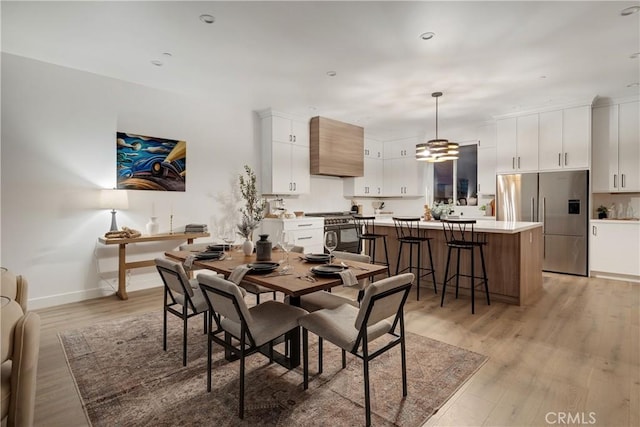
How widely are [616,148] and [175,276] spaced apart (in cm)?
634

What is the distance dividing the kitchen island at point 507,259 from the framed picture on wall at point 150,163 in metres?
3.47

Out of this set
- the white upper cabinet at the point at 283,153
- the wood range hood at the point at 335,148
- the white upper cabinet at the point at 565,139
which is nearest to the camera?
the white upper cabinet at the point at 565,139

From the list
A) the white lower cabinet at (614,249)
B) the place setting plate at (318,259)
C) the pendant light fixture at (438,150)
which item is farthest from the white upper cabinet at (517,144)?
the place setting plate at (318,259)

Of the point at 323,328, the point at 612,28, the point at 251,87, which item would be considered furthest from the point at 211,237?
the point at 612,28

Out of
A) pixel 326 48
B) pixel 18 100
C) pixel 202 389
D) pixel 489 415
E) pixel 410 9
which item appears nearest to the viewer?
pixel 489 415

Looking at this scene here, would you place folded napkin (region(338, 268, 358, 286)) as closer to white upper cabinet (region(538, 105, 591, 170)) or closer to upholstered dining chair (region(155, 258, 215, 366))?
upholstered dining chair (region(155, 258, 215, 366))

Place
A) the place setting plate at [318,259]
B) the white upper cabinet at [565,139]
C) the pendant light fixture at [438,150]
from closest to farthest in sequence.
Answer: the place setting plate at [318,259], the pendant light fixture at [438,150], the white upper cabinet at [565,139]

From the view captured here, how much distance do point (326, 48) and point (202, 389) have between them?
315cm

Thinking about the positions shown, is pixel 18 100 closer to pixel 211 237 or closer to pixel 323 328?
pixel 211 237

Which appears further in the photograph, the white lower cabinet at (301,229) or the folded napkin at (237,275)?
the white lower cabinet at (301,229)

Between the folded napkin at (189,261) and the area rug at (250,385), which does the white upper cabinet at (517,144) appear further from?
the folded napkin at (189,261)

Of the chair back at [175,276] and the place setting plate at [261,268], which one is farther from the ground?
the place setting plate at [261,268]

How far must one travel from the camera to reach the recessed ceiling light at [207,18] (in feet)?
9.26

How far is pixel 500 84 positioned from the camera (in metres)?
4.41
